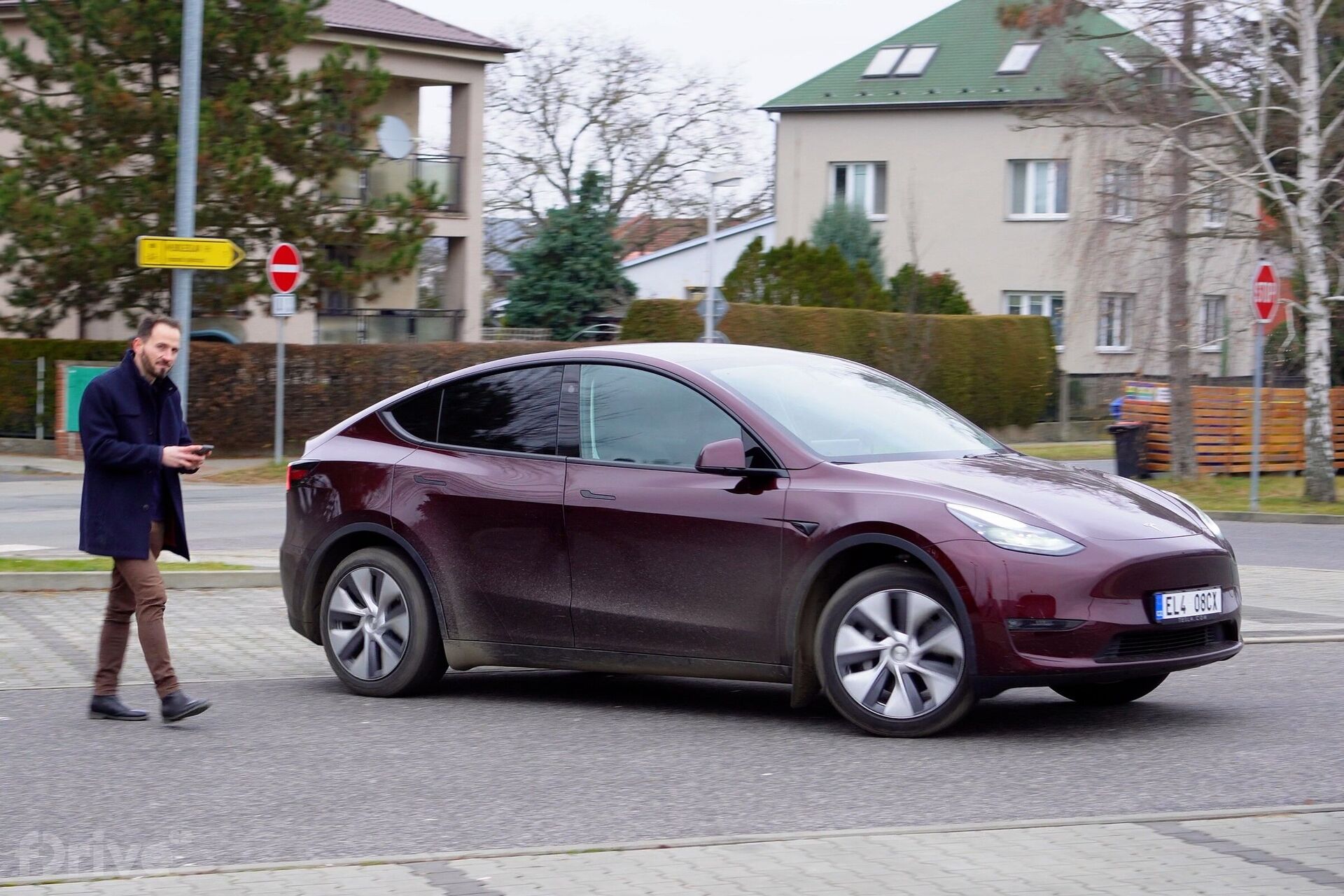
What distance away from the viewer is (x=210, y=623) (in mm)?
10672

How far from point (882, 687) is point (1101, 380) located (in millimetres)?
36651

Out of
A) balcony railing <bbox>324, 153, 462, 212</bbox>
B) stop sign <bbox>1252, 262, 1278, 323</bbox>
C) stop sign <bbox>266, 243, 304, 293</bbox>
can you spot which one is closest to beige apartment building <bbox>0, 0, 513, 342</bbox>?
balcony railing <bbox>324, 153, 462, 212</bbox>

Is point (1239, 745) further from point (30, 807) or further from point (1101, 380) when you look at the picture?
point (1101, 380)

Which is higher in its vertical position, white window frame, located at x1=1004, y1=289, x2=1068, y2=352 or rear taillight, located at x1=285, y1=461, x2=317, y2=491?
white window frame, located at x1=1004, y1=289, x2=1068, y2=352

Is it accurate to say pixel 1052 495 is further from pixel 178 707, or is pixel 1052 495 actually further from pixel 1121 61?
pixel 1121 61

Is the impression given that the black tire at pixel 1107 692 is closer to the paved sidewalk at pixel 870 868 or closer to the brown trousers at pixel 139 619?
the paved sidewalk at pixel 870 868

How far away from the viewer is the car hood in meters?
6.73

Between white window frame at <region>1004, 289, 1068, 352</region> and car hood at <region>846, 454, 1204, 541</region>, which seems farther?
white window frame at <region>1004, 289, 1068, 352</region>

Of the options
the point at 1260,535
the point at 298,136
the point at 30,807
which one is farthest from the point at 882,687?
the point at 298,136

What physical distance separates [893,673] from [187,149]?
15.9 meters

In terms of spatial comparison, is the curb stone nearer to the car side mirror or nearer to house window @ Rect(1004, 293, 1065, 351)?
the car side mirror

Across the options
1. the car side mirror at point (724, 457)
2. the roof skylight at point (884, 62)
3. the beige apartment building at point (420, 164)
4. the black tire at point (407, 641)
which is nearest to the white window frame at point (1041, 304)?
the roof skylight at point (884, 62)

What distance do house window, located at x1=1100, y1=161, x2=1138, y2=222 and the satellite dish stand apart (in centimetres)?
1543

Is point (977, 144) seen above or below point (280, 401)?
above
